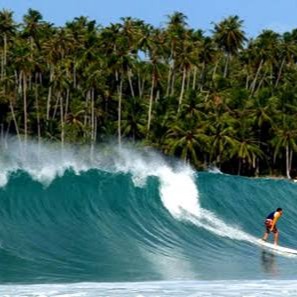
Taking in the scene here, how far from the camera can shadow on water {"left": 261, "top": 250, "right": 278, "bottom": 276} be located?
1725 centimetres

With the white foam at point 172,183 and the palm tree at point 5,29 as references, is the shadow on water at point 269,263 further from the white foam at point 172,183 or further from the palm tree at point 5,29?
the palm tree at point 5,29

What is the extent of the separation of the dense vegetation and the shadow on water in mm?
52087


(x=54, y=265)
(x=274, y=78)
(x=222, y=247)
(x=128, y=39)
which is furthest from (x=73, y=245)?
(x=274, y=78)

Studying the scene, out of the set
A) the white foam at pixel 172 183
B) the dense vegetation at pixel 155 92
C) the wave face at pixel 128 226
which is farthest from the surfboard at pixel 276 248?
the dense vegetation at pixel 155 92

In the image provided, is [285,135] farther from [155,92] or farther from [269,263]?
[269,263]

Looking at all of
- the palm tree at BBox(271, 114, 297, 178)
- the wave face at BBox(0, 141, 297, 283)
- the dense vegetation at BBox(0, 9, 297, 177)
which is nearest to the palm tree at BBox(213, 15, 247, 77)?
the dense vegetation at BBox(0, 9, 297, 177)

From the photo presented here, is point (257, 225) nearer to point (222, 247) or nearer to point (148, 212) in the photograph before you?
point (148, 212)

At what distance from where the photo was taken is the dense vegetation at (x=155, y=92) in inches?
2980

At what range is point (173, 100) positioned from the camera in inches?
3182

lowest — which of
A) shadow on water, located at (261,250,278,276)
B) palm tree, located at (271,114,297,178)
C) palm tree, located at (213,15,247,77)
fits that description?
shadow on water, located at (261,250,278,276)

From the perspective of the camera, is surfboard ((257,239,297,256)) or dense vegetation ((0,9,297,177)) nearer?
surfboard ((257,239,297,256))

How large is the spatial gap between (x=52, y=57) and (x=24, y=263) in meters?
69.8

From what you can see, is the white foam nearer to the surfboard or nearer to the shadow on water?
the surfboard

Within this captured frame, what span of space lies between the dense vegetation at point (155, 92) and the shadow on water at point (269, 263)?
52087 millimetres
